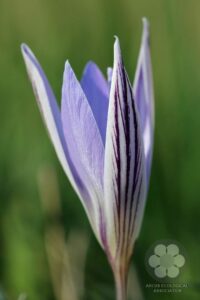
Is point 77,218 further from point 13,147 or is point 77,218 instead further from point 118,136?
point 118,136

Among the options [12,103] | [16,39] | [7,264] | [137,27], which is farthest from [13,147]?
[137,27]

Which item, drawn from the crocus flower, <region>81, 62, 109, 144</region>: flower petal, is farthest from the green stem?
<region>81, 62, 109, 144</region>: flower petal

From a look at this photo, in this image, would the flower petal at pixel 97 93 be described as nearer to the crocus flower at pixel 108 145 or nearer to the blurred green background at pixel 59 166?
the crocus flower at pixel 108 145

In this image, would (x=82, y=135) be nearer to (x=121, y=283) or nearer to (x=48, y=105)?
(x=48, y=105)

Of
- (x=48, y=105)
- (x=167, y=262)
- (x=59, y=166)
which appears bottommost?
(x=167, y=262)

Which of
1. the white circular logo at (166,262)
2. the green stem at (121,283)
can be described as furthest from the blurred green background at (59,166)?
the green stem at (121,283)

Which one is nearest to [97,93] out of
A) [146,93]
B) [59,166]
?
[146,93]

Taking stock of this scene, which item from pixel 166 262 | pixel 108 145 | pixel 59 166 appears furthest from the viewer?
pixel 59 166
